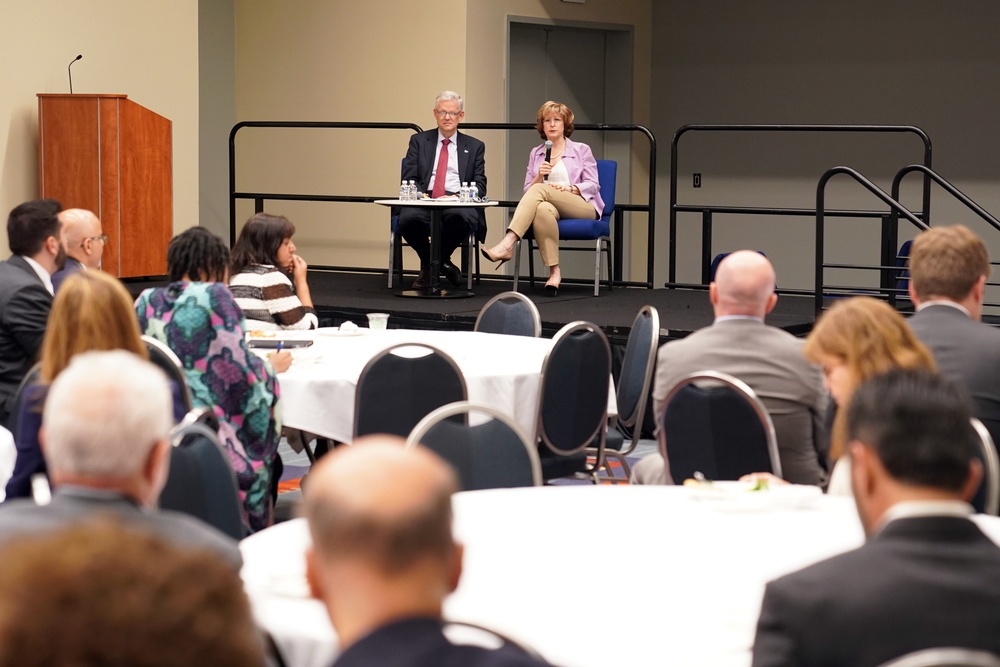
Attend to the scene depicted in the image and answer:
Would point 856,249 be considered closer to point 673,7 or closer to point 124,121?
point 673,7

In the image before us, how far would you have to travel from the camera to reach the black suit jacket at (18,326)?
4227 mm

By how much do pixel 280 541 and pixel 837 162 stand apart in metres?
9.55

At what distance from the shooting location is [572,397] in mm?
4527

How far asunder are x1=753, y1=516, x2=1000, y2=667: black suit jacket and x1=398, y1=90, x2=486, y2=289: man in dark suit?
673 cm

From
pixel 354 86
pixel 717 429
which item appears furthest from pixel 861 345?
pixel 354 86

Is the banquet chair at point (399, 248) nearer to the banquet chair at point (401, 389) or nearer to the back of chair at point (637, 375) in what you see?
the back of chair at point (637, 375)

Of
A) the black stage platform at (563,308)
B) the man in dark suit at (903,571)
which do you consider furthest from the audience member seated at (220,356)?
the black stage platform at (563,308)

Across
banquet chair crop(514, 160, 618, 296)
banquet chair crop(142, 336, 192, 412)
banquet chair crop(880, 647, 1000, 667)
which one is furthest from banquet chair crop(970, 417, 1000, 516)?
banquet chair crop(514, 160, 618, 296)

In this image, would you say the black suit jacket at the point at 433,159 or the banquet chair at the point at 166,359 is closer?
the banquet chair at the point at 166,359

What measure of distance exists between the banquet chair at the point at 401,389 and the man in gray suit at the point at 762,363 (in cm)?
81

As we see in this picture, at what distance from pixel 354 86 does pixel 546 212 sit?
11.6ft

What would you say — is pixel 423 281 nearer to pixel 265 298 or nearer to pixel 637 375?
pixel 265 298

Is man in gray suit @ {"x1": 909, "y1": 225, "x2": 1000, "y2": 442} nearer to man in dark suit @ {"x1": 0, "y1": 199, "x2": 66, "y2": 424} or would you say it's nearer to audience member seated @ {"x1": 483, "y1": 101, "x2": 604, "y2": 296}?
man in dark suit @ {"x1": 0, "y1": 199, "x2": 66, "y2": 424}

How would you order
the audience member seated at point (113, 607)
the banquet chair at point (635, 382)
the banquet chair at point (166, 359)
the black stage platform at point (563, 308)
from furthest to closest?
the black stage platform at point (563, 308)
the banquet chair at point (635, 382)
the banquet chair at point (166, 359)
the audience member seated at point (113, 607)
